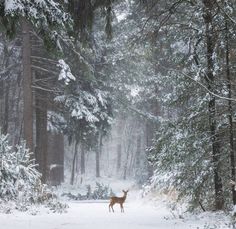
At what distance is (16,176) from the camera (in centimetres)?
1553

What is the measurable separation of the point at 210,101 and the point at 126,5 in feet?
58.9

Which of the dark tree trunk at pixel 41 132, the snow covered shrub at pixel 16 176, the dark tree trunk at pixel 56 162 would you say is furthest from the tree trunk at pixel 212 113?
the dark tree trunk at pixel 56 162

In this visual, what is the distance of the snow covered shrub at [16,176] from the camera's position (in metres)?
14.9

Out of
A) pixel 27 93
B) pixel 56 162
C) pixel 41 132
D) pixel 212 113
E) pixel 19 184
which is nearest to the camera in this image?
pixel 212 113

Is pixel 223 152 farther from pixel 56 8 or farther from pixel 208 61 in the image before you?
pixel 56 8

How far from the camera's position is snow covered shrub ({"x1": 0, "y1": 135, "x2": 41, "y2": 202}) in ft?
48.9

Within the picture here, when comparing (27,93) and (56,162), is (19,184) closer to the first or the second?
(27,93)

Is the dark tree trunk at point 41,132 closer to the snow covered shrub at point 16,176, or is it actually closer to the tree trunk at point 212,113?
the snow covered shrub at point 16,176

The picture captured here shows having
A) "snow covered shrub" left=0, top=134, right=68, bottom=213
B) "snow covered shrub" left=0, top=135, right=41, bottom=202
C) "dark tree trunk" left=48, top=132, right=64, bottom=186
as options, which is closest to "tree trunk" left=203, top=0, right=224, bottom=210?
"snow covered shrub" left=0, top=134, right=68, bottom=213

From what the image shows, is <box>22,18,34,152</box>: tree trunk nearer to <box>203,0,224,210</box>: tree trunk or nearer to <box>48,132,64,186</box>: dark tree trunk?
<box>48,132,64,186</box>: dark tree trunk

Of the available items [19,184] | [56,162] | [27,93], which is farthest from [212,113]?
[56,162]

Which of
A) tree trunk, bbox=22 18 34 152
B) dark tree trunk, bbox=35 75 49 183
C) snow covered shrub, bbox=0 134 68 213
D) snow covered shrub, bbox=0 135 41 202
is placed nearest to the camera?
snow covered shrub, bbox=0 134 68 213

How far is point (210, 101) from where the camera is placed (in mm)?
11383

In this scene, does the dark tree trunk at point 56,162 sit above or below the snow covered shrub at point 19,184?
above
